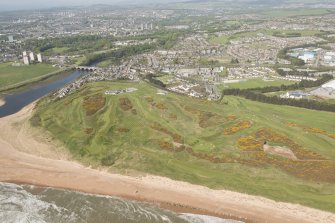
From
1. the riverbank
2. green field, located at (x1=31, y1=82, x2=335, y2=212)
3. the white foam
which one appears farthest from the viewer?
the riverbank

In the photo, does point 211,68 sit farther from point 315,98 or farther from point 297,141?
point 297,141

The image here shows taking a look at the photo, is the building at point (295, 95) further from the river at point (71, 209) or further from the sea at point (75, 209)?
the river at point (71, 209)

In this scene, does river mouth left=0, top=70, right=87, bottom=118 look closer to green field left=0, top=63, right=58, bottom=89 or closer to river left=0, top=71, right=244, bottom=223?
green field left=0, top=63, right=58, bottom=89

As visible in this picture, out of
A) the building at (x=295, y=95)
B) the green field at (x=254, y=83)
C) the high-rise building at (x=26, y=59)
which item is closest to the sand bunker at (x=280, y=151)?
the building at (x=295, y=95)

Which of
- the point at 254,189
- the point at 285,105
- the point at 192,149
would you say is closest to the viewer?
the point at 254,189

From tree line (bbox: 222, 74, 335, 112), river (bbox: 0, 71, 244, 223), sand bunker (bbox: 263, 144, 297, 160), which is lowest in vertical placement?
tree line (bbox: 222, 74, 335, 112)

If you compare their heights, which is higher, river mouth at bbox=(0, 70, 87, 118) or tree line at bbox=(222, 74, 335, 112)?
tree line at bbox=(222, 74, 335, 112)

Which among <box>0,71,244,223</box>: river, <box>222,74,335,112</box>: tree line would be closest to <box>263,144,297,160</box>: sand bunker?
<box>0,71,244,223</box>: river

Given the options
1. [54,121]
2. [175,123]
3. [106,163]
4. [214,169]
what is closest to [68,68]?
[54,121]
